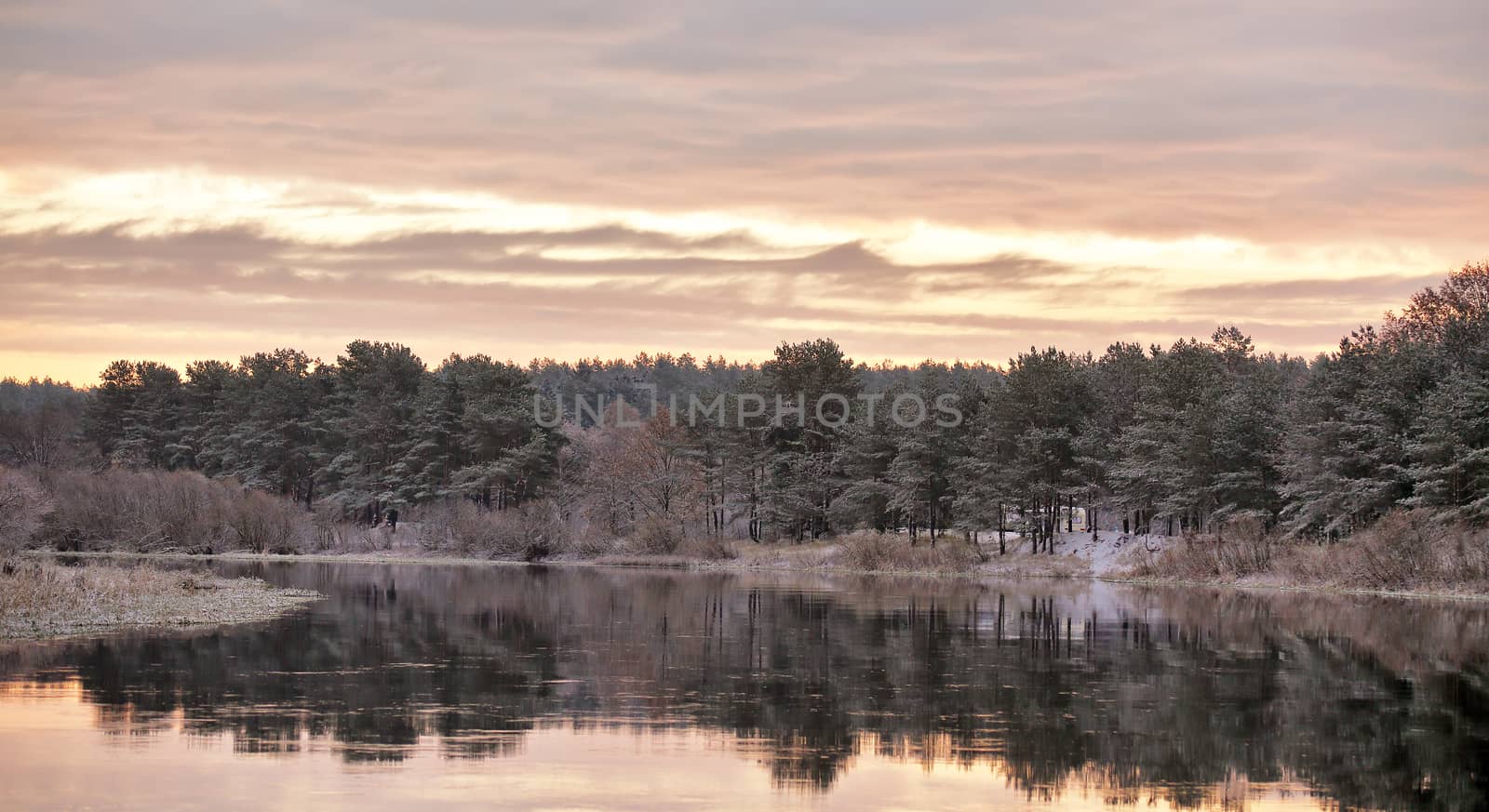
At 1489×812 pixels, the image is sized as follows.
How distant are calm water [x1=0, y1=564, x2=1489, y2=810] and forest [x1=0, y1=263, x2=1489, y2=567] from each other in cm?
2433

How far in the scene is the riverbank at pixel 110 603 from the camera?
34125mm

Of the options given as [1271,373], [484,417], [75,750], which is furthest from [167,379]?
[75,750]

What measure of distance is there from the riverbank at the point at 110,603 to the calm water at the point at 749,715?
189cm

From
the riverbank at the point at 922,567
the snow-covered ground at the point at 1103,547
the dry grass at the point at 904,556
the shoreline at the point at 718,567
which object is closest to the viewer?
the shoreline at the point at 718,567

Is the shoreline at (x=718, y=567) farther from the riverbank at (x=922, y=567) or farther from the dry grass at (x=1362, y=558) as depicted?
the dry grass at (x=1362, y=558)

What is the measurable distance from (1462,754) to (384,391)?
106 metres

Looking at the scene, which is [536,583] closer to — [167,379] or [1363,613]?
[1363,613]

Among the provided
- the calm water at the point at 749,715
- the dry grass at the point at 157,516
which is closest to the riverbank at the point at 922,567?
the dry grass at the point at 157,516

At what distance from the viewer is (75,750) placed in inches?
722

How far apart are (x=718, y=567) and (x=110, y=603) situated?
52.7m

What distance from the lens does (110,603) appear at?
125ft

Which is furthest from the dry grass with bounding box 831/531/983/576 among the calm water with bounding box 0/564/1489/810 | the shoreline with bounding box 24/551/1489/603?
the calm water with bounding box 0/564/1489/810

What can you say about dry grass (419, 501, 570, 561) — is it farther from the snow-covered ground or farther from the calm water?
the calm water

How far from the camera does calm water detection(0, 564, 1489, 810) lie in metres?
17.1
